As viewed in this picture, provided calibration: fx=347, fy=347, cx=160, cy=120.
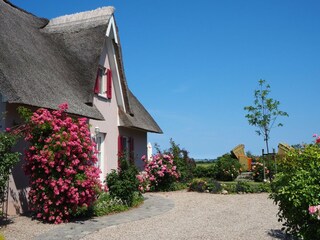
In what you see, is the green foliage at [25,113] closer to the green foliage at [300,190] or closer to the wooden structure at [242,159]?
the green foliage at [300,190]

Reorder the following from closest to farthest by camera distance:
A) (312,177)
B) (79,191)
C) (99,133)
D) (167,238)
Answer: (312,177), (167,238), (79,191), (99,133)

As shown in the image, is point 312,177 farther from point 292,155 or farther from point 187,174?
point 187,174

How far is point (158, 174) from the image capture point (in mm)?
15117

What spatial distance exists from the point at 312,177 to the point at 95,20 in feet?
37.6

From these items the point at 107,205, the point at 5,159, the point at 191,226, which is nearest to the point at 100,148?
the point at 107,205

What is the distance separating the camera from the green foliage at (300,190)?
5.14m

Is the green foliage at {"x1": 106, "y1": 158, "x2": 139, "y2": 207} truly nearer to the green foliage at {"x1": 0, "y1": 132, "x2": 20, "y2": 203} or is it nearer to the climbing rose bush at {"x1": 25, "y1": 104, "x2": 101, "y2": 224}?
the climbing rose bush at {"x1": 25, "y1": 104, "x2": 101, "y2": 224}

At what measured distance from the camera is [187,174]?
17906 mm

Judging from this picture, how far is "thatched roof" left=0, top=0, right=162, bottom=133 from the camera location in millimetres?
8945

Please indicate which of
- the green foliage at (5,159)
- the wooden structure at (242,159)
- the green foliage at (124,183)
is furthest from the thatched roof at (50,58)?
the wooden structure at (242,159)

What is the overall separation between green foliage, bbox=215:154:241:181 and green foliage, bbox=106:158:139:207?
12.0 metres

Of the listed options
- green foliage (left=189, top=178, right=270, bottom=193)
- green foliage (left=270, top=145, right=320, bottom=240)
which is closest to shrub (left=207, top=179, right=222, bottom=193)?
green foliage (left=189, top=178, right=270, bottom=193)

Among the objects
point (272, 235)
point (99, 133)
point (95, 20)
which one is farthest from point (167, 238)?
point (95, 20)

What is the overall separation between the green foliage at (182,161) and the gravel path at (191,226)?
5.92 m
